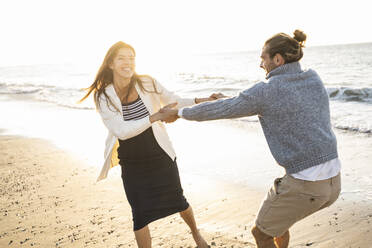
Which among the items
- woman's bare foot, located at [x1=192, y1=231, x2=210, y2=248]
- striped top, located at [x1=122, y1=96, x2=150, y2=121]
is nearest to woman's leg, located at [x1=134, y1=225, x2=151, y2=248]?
woman's bare foot, located at [x1=192, y1=231, x2=210, y2=248]

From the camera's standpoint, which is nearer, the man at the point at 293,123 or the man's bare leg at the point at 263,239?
the man at the point at 293,123

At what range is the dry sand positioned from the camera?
3879 millimetres

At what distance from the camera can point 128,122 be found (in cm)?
307

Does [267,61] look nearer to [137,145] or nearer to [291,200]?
[291,200]

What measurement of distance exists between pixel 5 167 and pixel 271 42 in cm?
648

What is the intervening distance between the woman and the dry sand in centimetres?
76

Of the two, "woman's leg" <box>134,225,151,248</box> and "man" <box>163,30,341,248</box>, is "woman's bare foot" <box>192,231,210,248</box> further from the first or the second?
"man" <box>163,30,341,248</box>

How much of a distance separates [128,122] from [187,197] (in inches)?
95.1

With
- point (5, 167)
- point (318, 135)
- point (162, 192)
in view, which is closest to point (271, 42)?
point (318, 135)

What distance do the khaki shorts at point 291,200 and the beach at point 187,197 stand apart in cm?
140

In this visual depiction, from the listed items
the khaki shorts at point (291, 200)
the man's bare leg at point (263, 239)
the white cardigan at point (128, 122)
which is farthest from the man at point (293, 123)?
the white cardigan at point (128, 122)

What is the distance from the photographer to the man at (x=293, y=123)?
212 centimetres

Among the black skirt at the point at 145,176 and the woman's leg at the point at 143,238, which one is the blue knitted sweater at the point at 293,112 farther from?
the woman's leg at the point at 143,238

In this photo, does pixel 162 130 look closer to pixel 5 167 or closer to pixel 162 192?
pixel 162 192
